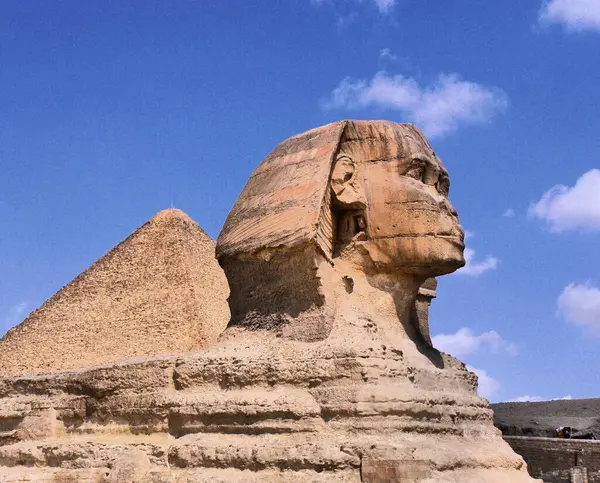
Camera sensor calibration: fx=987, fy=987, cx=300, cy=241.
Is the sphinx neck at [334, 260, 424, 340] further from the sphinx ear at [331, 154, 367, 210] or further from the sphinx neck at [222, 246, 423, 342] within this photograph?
the sphinx ear at [331, 154, 367, 210]

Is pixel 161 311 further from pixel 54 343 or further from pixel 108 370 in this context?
pixel 108 370

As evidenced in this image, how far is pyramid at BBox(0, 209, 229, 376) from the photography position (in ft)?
213

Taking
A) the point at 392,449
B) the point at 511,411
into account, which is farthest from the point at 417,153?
the point at 511,411

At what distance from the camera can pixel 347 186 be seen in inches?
289

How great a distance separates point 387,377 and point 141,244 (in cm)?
6679

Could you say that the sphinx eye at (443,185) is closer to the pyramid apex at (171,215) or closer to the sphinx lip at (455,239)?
the sphinx lip at (455,239)

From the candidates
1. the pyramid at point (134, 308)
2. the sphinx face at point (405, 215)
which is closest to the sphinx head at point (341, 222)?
the sphinx face at point (405, 215)

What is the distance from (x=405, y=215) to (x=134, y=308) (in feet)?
204

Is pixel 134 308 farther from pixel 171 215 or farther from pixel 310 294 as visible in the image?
pixel 310 294

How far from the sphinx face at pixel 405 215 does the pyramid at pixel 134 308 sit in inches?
2219

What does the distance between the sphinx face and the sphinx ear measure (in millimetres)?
41

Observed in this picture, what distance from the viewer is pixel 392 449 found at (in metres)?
6.04

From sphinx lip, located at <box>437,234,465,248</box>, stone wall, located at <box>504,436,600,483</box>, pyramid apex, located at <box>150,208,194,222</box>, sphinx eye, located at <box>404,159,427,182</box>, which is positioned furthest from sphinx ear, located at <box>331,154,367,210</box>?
pyramid apex, located at <box>150,208,194,222</box>

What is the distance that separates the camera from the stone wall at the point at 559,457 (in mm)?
14969
